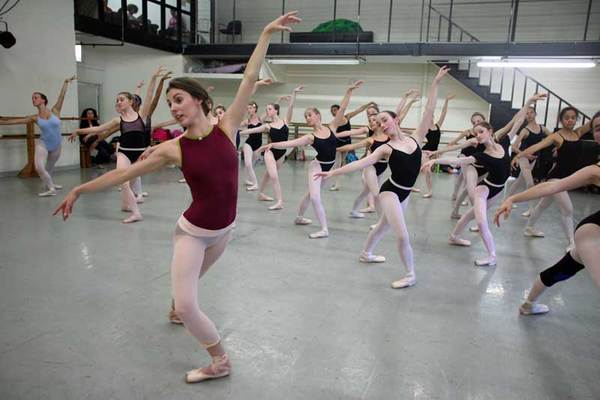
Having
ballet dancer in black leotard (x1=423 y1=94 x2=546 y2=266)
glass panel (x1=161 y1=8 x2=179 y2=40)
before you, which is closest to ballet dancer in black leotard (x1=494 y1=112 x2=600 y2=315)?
ballet dancer in black leotard (x1=423 y1=94 x2=546 y2=266)

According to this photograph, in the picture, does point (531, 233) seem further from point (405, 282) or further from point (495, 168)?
point (405, 282)

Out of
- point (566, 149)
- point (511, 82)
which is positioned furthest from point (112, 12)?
point (511, 82)

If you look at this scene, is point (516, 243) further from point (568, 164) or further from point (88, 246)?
point (88, 246)

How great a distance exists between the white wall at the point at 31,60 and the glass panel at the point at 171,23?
3626 millimetres

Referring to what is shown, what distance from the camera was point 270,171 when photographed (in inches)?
278

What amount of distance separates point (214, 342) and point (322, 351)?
75cm

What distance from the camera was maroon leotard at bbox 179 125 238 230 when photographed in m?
2.26

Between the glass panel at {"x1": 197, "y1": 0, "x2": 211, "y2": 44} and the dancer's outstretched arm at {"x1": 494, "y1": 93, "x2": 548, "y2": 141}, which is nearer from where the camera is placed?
the dancer's outstretched arm at {"x1": 494, "y1": 93, "x2": 548, "y2": 141}

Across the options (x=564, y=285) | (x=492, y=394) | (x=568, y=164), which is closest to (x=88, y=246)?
(x=492, y=394)

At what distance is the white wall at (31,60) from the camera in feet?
29.9

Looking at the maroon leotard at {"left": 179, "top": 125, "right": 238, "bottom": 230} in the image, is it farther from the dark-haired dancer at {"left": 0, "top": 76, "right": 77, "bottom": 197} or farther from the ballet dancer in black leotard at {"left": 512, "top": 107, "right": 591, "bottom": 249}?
the dark-haired dancer at {"left": 0, "top": 76, "right": 77, "bottom": 197}

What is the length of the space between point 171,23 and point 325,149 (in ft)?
33.2

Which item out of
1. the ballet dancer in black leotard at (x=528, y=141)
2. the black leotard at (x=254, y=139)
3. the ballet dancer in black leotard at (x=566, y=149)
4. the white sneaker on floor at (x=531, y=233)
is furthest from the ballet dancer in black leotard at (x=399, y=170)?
the black leotard at (x=254, y=139)

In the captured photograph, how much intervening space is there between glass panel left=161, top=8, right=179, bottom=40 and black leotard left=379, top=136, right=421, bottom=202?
11.4 meters
